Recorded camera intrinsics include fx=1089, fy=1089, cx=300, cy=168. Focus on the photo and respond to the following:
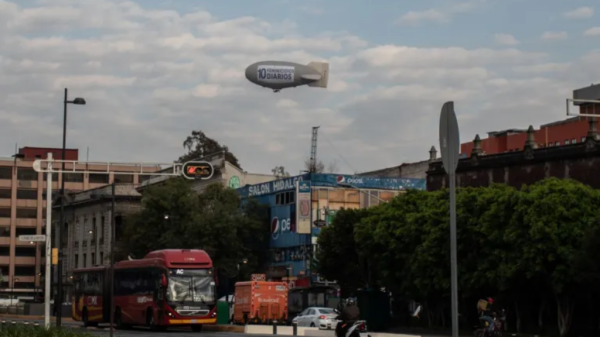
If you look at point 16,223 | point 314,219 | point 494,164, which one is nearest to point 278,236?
point 314,219

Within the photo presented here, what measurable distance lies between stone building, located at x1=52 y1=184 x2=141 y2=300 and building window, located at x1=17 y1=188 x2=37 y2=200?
27083 millimetres

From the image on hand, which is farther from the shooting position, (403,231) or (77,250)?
(77,250)

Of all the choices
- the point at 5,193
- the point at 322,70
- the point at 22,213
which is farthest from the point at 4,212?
the point at 322,70

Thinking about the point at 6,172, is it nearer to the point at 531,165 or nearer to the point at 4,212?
the point at 4,212

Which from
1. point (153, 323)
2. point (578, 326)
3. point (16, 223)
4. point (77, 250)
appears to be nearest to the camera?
point (153, 323)

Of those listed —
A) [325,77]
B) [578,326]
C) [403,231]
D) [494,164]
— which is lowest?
[578,326]

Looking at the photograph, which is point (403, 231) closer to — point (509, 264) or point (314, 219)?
point (509, 264)

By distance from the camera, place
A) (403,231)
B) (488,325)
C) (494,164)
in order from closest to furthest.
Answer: (488,325) → (403,231) → (494,164)

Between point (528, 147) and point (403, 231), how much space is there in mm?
9739

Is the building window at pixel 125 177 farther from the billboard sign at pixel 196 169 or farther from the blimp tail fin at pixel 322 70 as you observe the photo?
the billboard sign at pixel 196 169

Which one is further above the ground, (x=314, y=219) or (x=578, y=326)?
(x=314, y=219)

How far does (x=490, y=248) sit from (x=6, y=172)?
116m

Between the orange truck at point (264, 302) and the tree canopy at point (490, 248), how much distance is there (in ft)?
19.3

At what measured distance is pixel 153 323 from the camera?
4947 cm
